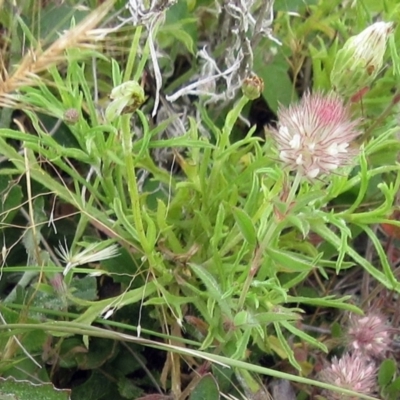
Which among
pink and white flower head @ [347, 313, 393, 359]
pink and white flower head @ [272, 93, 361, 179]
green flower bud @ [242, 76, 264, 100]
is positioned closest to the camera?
pink and white flower head @ [272, 93, 361, 179]

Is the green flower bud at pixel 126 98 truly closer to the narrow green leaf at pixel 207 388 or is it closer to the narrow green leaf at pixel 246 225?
the narrow green leaf at pixel 246 225

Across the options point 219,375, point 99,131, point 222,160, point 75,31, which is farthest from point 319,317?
point 75,31

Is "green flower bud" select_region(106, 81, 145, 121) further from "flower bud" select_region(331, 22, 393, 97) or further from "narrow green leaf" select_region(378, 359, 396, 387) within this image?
"narrow green leaf" select_region(378, 359, 396, 387)

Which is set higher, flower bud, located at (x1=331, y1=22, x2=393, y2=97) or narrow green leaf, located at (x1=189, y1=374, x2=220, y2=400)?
flower bud, located at (x1=331, y1=22, x2=393, y2=97)

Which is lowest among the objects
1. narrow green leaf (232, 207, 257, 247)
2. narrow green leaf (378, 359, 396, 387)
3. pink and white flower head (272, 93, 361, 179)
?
narrow green leaf (378, 359, 396, 387)

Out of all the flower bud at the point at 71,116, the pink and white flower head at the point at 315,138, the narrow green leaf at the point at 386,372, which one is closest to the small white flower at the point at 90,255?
the flower bud at the point at 71,116

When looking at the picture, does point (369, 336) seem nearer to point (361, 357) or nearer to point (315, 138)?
point (361, 357)

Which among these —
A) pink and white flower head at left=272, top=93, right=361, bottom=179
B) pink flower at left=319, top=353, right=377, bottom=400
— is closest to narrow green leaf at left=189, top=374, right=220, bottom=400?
pink flower at left=319, top=353, right=377, bottom=400

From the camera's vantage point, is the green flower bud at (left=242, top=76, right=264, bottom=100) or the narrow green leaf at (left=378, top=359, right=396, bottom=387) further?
the narrow green leaf at (left=378, top=359, right=396, bottom=387)
